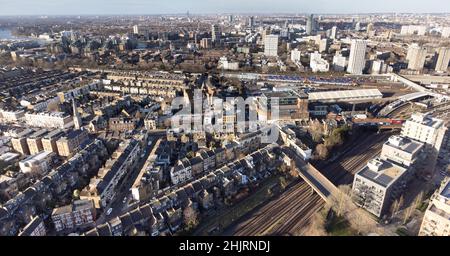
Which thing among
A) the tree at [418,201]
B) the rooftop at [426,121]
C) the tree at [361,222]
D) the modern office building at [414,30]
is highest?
the modern office building at [414,30]

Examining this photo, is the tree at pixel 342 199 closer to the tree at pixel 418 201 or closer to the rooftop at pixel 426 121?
the tree at pixel 418 201

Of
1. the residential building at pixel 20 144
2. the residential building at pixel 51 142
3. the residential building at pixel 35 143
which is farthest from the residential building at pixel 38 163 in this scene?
the residential building at pixel 20 144

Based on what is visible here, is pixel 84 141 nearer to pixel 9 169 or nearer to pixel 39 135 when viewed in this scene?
pixel 39 135

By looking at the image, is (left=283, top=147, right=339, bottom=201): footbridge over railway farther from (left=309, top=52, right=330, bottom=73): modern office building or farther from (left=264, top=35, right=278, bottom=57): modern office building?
(left=264, top=35, right=278, bottom=57): modern office building

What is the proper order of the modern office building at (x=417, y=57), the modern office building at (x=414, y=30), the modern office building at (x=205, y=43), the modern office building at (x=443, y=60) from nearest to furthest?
the modern office building at (x=443, y=60) → the modern office building at (x=417, y=57) → the modern office building at (x=205, y=43) → the modern office building at (x=414, y=30)

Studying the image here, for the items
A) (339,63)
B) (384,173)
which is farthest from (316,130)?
(339,63)

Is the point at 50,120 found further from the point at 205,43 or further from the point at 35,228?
the point at 205,43
